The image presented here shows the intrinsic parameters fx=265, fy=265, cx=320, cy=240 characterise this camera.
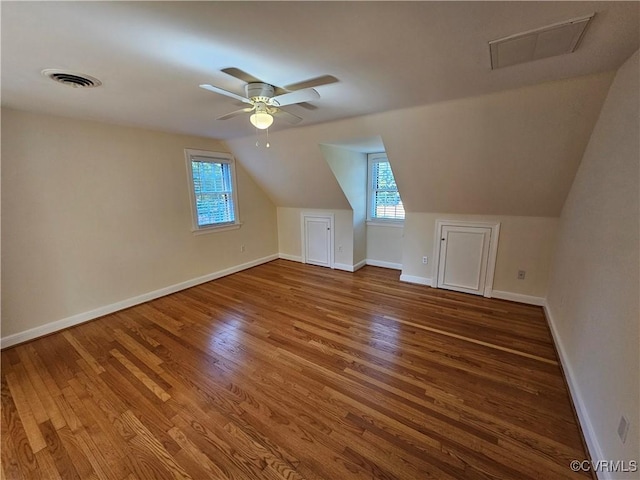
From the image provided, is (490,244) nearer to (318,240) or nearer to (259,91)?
(318,240)

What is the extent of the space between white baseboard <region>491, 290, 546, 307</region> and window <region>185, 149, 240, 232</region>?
4158 millimetres

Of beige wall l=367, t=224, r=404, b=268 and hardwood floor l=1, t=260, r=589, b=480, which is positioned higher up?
beige wall l=367, t=224, r=404, b=268

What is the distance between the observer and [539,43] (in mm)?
1469

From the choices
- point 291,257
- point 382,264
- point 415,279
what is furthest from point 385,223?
point 291,257

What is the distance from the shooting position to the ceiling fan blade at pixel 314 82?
6.38 ft

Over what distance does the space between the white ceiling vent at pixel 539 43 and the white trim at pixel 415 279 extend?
117 inches

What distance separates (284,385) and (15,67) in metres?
2.82

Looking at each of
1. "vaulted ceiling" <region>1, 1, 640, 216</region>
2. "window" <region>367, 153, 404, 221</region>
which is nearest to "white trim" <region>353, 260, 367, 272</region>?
"window" <region>367, 153, 404, 221</region>

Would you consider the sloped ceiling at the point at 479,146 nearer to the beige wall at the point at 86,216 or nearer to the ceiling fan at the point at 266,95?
the ceiling fan at the point at 266,95

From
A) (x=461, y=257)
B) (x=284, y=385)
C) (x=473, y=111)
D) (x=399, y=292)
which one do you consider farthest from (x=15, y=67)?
(x=461, y=257)

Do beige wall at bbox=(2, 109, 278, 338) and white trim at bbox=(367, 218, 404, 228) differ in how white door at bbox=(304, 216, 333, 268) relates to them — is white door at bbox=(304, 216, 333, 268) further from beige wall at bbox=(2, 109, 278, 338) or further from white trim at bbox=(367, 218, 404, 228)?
beige wall at bbox=(2, 109, 278, 338)

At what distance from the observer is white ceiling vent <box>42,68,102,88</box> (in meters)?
1.77

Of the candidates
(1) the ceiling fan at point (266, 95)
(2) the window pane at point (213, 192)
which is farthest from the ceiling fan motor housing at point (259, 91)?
(2) the window pane at point (213, 192)

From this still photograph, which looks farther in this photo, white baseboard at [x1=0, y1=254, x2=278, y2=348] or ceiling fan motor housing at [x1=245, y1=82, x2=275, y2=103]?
white baseboard at [x1=0, y1=254, x2=278, y2=348]
